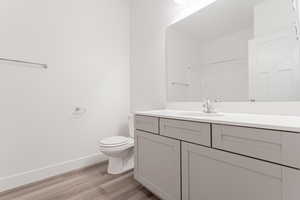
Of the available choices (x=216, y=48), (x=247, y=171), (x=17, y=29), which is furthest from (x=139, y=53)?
(x=247, y=171)

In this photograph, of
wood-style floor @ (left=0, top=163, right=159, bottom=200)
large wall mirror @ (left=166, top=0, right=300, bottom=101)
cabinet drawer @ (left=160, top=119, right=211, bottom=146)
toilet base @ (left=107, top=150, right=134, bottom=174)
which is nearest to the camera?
cabinet drawer @ (left=160, top=119, right=211, bottom=146)

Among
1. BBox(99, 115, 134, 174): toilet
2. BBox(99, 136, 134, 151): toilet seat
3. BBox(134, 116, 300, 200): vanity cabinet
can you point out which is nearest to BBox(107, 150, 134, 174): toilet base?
BBox(99, 115, 134, 174): toilet

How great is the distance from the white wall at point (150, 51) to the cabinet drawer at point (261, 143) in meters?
0.62

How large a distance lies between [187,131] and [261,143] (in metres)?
0.42

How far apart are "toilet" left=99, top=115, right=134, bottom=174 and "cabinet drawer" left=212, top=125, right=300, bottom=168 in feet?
3.72

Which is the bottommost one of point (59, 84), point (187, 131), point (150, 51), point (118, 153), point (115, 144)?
point (118, 153)

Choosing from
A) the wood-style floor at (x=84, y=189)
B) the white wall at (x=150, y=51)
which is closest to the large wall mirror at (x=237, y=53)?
the white wall at (x=150, y=51)

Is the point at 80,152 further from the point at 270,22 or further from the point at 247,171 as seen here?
the point at 270,22

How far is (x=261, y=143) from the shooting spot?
0.68m

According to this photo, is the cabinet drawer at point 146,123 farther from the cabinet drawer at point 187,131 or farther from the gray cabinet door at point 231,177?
the gray cabinet door at point 231,177

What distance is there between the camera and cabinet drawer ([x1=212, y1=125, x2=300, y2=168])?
23.5 inches

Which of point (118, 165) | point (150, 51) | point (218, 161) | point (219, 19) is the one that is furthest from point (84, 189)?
point (219, 19)

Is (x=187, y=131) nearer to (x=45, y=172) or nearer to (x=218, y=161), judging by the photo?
(x=218, y=161)

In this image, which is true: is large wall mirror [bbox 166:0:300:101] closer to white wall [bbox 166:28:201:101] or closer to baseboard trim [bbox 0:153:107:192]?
white wall [bbox 166:28:201:101]
